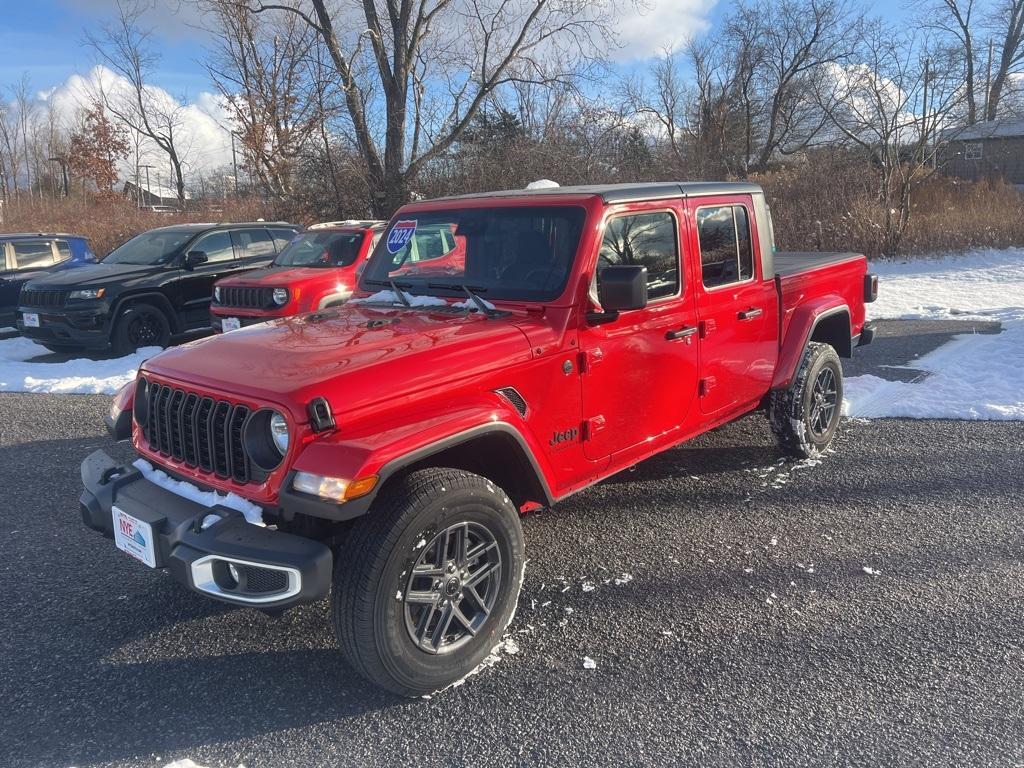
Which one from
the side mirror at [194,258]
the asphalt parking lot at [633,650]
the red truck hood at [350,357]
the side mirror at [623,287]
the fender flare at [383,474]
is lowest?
the asphalt parking lot at [633,650]

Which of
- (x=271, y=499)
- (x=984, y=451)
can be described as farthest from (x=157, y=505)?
(x=984, y=451)

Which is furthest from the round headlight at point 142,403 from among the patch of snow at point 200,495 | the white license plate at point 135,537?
the white license plate at point 135,537

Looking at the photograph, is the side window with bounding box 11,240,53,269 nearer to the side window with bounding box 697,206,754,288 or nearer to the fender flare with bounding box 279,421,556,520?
the side window with bounding box 697,206,754,288

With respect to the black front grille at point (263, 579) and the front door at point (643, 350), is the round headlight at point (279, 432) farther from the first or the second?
the front door at point (643, 350)

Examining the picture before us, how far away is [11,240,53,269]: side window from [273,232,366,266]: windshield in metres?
4.75

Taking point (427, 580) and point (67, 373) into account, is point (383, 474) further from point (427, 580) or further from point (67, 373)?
point (67, 373)

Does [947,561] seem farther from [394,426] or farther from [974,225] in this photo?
[974,225]

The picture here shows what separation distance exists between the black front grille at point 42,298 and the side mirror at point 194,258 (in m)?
1.45

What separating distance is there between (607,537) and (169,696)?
2284mm

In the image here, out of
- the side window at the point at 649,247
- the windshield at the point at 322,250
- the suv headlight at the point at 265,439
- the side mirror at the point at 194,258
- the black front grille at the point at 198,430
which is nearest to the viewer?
the suv headlight at the point at 265,439

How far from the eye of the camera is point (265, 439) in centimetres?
274

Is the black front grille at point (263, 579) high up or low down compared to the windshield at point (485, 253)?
down

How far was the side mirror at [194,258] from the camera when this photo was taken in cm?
983

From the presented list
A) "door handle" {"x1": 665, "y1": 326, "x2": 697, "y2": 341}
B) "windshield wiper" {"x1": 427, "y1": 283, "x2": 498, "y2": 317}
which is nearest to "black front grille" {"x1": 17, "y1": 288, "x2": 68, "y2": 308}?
"windshield wiper" {"x1": 427, "y1": 283, "x2": 498, "y2": 317}
